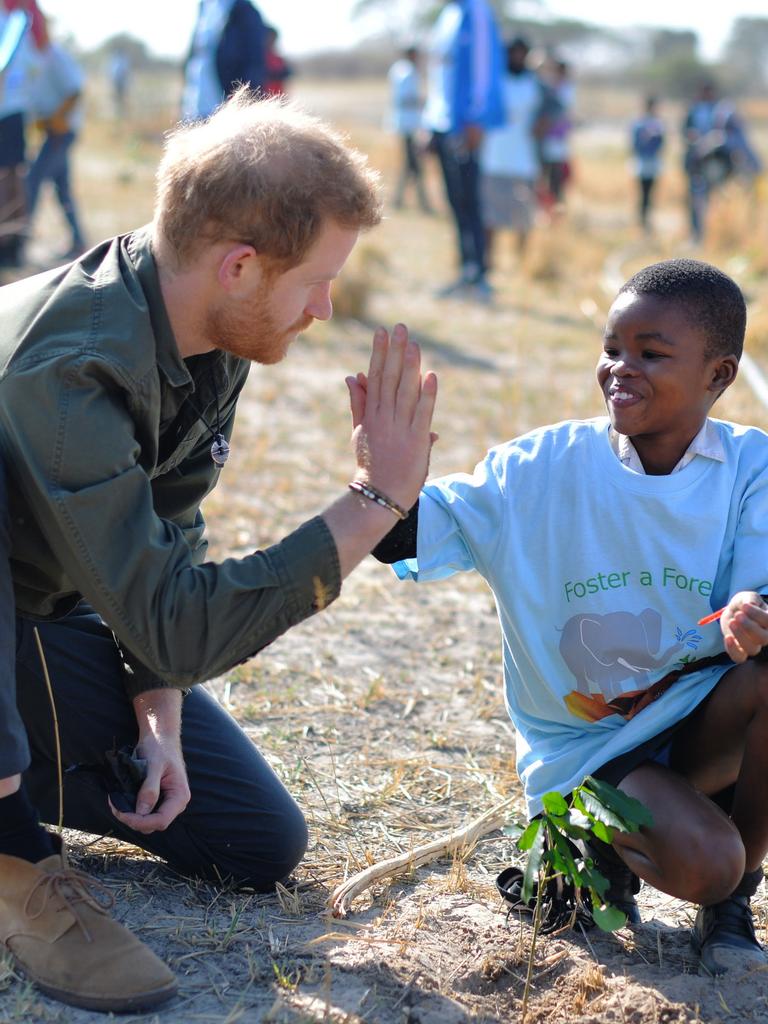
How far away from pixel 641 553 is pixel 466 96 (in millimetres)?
Answer: 7491

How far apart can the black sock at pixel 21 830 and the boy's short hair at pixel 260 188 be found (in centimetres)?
96

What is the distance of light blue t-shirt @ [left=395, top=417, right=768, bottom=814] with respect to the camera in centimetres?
239

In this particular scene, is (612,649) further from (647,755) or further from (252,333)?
(252,333)

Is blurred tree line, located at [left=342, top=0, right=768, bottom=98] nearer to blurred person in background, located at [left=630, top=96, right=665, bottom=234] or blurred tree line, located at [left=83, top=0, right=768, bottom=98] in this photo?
blurred tree line, located at [left=83, top=0, right=768, bottom=98]

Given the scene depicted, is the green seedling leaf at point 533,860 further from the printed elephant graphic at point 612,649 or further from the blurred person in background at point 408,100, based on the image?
the blurred person in background at point 408,100

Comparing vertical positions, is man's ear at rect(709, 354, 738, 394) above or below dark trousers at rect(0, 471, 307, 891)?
above

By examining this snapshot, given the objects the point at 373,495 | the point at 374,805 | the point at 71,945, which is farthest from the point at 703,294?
the point at 71,945

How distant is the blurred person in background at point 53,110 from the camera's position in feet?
28.8

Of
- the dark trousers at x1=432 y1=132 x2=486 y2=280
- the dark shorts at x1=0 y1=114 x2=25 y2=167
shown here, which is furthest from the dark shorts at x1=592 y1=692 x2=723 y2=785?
the dark trousers at x1=432 y1=132 x2=486 y2=280

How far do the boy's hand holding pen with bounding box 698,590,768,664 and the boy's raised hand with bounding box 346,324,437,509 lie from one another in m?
0.57

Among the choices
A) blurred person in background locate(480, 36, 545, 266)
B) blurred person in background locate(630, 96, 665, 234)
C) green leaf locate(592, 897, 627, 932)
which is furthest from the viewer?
blurred person in background locate(630, 96, 665, 234)

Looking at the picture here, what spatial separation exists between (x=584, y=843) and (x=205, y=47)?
6.92 meters

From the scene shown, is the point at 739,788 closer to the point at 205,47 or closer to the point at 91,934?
the point at 91,934

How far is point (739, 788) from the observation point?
7.65ft
